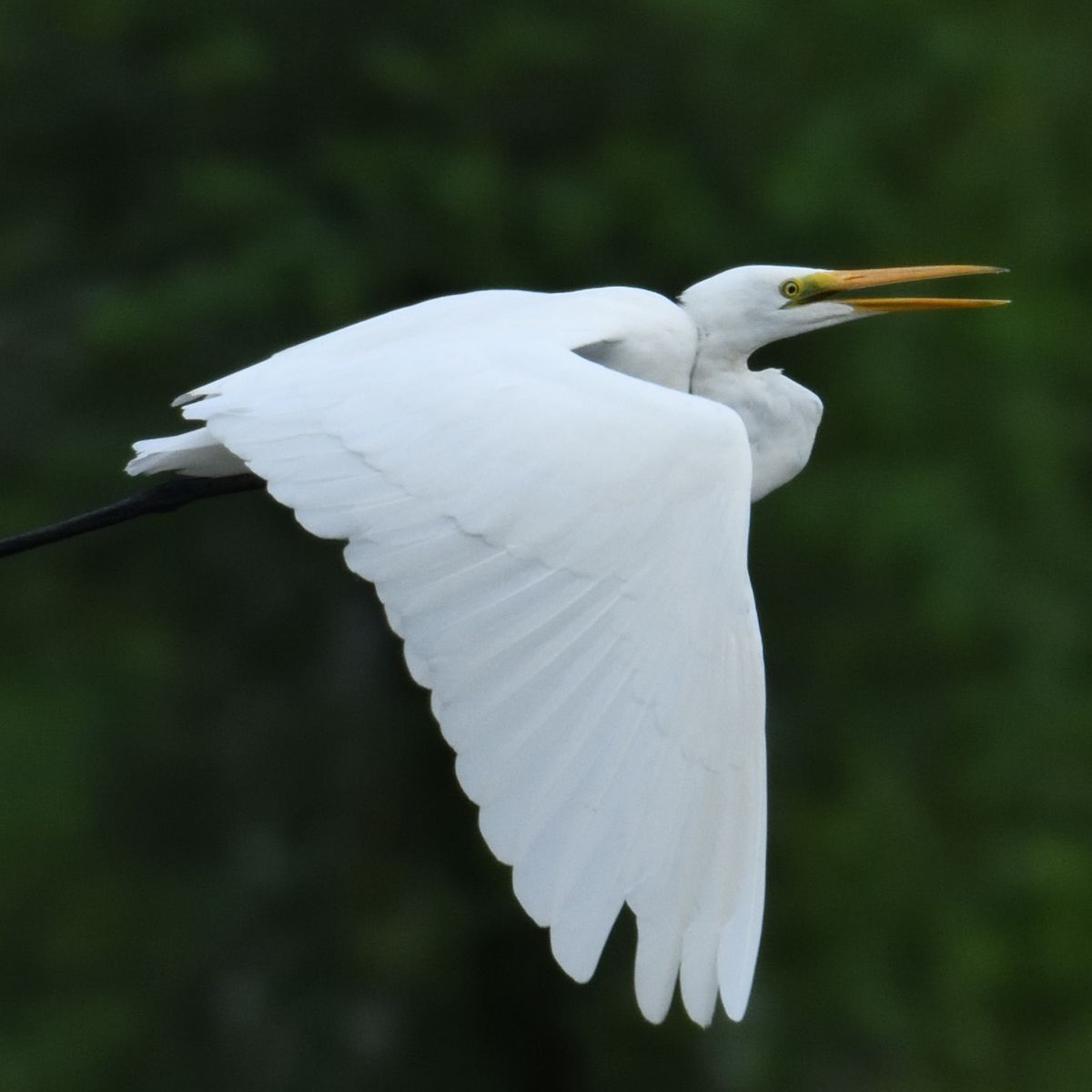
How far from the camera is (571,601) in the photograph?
241cm

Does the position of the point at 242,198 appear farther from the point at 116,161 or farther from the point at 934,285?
the point at 934,285

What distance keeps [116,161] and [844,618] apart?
2.40 m

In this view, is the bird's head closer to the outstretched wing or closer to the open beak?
the open beak

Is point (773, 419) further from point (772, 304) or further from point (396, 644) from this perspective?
point (396, 644)

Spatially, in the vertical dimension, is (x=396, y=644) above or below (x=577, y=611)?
below

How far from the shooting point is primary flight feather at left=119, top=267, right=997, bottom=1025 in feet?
7.40

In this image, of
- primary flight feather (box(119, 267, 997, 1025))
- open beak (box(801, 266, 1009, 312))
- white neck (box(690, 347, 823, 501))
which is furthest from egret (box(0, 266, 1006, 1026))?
open beak (box(801, 266, 1009, 312))

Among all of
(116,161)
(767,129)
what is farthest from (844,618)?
(116,161)

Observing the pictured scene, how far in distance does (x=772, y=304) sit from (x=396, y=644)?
2.29 meters

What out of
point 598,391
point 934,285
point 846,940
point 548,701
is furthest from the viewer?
point 934,285

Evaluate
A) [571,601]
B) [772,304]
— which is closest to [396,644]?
[772,304]

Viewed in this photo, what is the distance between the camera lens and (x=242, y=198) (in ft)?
17.6

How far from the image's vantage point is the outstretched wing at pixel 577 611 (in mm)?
2254

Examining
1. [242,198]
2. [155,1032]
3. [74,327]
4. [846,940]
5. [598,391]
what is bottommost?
[155,1032]
